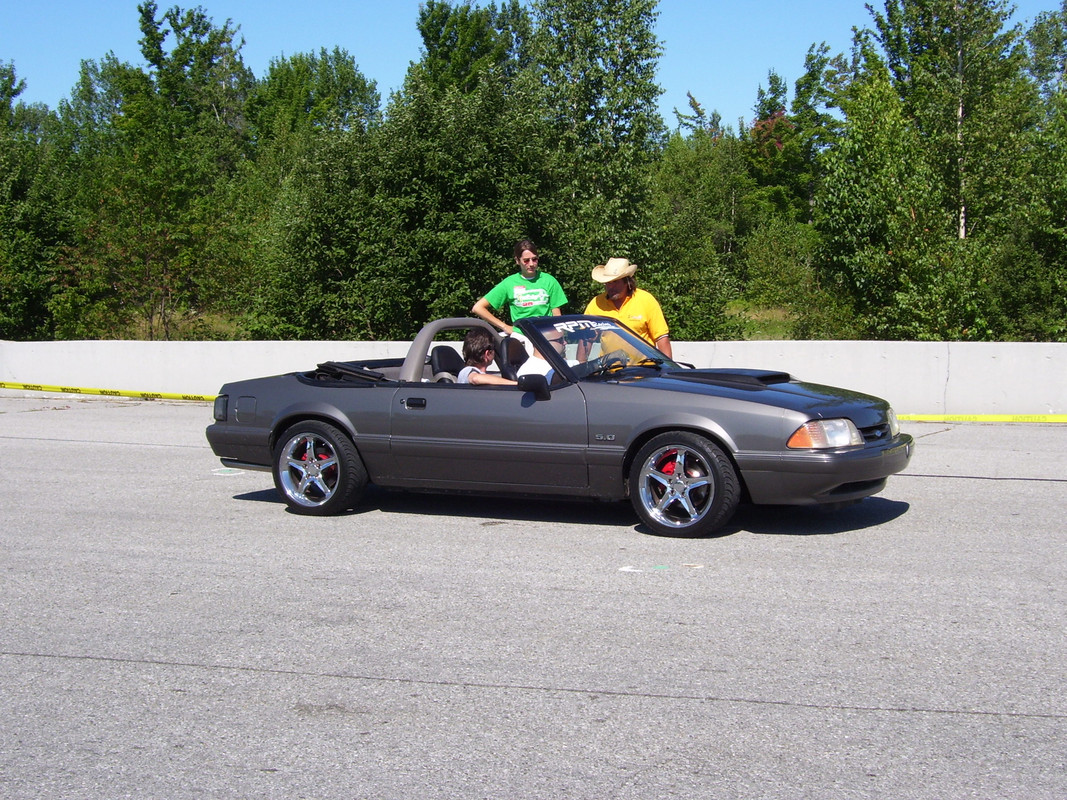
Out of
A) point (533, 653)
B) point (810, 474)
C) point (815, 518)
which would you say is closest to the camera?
point (533, 653)

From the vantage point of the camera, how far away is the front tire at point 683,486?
6.43 m

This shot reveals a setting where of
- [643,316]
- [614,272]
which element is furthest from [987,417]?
[614,272]

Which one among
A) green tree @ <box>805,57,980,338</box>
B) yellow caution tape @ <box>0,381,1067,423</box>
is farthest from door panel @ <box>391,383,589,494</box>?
green tree @ <box>805,57,980,338</box>

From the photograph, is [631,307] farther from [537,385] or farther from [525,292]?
[537,385]

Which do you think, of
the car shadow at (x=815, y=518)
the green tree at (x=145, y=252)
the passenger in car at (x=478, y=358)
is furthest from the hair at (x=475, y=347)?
the green tree at (x=145, y=252)

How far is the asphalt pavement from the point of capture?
3436mm

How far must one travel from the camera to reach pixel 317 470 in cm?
766

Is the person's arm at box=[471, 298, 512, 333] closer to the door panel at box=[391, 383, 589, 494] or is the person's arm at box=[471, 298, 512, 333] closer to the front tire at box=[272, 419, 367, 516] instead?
the door panel at box=[391, 383, 589, 494]

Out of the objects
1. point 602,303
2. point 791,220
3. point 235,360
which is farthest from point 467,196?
point 791,220

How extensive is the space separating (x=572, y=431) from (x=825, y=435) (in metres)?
1.54

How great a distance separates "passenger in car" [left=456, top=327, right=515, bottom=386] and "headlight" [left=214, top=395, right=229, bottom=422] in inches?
69.5

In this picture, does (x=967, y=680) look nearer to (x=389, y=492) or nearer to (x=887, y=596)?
(x=887, y=596)

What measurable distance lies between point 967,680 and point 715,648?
3.25 feet

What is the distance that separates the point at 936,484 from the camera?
862cm
